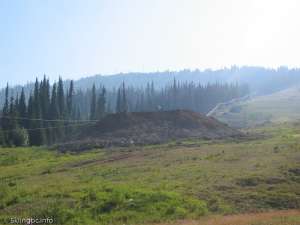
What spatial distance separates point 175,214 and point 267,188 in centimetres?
654

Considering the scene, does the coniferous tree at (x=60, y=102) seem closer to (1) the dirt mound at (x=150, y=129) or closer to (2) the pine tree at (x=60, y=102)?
(2) the pine tree at (x=60, y=102)

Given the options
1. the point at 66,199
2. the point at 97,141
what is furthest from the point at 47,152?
the point at 66,199

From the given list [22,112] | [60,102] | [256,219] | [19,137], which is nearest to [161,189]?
[256,219]

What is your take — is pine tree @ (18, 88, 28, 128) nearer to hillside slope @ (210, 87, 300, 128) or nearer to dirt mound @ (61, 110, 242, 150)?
dirt mound @ (61, 110, 242, 150)

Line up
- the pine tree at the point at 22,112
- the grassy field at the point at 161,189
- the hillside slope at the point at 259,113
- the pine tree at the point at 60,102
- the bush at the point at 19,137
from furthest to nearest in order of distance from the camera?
the hillside slope at the point at 259,113 → the pine tree at the point at 60,102 → the pine tree at the point at 22,112 → the bush at the point at 19,137 → the grassy field at the point at 161,189

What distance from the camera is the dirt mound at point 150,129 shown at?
52.0 metres

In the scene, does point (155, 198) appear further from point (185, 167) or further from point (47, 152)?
point (47, 152)

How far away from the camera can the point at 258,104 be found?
147m

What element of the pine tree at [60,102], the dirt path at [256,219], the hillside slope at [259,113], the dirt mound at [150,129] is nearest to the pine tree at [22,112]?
the pine tree at [60,102]

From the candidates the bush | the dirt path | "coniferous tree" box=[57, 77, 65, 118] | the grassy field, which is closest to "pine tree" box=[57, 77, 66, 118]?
"coniferous tree" box=[57, 77, 65, 118]

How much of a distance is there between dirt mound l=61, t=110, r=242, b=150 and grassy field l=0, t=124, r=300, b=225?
16.5m

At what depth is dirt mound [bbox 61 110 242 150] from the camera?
171ft

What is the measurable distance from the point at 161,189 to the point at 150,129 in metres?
33.8

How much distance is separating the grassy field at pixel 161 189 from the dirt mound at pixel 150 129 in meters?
16.5
